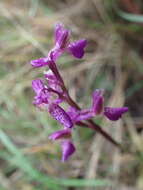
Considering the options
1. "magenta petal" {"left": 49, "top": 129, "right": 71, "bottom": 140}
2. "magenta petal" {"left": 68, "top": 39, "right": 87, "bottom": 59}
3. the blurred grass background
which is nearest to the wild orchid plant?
"magenta petal" {"left": 68, "top": 39, "right": 87, "bottom": 59}

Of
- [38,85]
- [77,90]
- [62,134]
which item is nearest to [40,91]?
[38,85]

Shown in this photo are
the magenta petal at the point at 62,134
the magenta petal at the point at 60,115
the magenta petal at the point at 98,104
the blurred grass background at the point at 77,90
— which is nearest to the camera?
the magenta petal at the point at 60,115

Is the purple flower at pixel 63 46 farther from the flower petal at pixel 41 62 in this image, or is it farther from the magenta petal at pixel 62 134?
the magenta petal at pixel 62 134

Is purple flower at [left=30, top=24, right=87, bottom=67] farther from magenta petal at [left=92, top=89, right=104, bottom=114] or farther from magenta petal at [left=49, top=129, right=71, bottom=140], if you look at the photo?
magenta petal at [left=49, top=129, right=71, bottom=140]

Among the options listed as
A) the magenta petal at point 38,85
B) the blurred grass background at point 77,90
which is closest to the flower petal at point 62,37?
the magenta petal at point 38,85

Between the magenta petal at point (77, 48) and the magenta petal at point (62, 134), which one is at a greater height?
the magenta petal at point (77, 48)

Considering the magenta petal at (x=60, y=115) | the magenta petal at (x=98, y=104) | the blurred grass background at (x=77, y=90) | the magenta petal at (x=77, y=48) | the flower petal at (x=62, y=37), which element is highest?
the flower petal at (x=62, y=37)

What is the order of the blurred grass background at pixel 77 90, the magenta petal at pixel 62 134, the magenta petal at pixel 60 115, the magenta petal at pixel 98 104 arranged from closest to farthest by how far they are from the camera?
the magenta petal at pixel 60 115 < the magenta petal at pixel 98 104 < the magenta petal at pixel 62 134 < the blurred grass background at pixel 77 90
